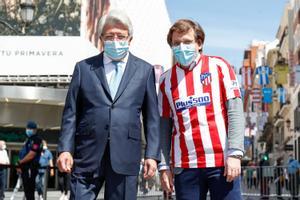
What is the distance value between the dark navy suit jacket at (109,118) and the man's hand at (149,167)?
0.04m

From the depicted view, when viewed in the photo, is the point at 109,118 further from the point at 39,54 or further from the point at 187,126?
the point at 39,54

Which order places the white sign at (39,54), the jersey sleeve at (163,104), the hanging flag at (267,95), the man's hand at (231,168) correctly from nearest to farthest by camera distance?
1. the man's hand at (231,168)
2. the jersey sleeve at (163,104)
3. the white sign at (39,54)
4. the hanging flag at (267,95)

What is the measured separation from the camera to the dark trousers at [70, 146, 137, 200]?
172 inches

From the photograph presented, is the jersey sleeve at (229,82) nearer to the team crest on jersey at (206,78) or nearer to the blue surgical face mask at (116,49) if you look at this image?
the team crest on jersey at (206,78)

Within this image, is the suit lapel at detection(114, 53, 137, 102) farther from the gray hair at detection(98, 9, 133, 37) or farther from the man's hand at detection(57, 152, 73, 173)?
the man's hand at detection(57, 152, 73, 173)

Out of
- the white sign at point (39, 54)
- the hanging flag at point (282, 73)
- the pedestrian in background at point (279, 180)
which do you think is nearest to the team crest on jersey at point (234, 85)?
the pedestrian in background at point (279, 180)

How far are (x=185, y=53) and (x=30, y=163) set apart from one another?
23.7ft

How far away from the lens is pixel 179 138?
457cm

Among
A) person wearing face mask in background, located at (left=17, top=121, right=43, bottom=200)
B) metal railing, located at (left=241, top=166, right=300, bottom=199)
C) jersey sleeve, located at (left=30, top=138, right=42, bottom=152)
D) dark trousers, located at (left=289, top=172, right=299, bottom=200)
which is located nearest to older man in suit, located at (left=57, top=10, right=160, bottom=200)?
person wearing face mask in background, located at (left=17, top=121, right=43, bottom=200)

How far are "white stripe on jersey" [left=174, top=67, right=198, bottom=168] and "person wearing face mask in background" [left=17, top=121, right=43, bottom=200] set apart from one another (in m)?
6.60

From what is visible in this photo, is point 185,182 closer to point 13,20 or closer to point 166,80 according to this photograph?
point 166,80

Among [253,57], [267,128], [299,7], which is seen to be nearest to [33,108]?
[299,7]

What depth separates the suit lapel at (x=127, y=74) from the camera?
4.48 m

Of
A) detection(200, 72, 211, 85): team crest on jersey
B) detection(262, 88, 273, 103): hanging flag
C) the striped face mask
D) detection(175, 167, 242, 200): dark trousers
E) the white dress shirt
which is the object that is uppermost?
detection(262, 88, 273, 103): hanging flag
